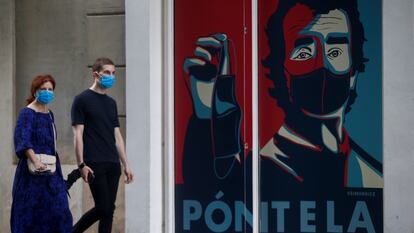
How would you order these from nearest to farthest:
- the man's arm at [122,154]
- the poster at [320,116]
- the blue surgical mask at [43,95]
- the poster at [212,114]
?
1. the blue surgical mask at [43,95]
2. the man's arm at [122,154]
3. the poster at [320,116]
4. the poster at [212,114]

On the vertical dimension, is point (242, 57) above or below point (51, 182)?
above

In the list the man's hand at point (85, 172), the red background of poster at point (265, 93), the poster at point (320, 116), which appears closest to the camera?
the man's hand at point (85, 172)

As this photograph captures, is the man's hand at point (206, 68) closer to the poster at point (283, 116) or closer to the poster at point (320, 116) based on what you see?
the poster at point (283, 116)

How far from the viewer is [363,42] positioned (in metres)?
9.35

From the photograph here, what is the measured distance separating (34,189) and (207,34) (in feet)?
9.07

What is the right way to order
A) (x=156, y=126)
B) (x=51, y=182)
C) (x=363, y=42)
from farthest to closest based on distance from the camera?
(x=156, y=126)
(x=363, y=42)
(x=51, y=182)

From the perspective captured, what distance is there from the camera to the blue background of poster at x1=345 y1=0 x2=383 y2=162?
9.27 m

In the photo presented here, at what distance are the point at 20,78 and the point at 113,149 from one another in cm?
211

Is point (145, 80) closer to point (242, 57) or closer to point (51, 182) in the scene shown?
point (242, 57)

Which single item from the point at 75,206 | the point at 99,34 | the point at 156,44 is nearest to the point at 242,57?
the point at 156,44

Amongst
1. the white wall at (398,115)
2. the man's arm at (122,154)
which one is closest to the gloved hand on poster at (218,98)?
the man's arm at (122,154)

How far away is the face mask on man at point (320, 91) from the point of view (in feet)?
30.9

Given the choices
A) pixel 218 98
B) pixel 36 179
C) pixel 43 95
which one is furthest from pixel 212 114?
pixel 36 179

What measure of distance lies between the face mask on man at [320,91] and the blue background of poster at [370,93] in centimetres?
17
